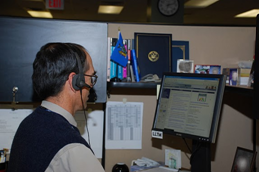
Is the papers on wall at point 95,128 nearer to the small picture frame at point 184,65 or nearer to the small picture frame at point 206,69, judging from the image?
the small picture frame at point 184,65

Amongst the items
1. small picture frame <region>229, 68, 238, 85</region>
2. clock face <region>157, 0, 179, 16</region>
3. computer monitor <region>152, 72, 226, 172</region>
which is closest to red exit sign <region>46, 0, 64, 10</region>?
clock face <region>157, 0, 179, 16</region>

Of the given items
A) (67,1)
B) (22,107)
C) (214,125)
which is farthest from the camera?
(67,1)

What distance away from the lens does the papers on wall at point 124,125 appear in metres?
1.99

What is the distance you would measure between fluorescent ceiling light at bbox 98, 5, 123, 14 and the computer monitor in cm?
525

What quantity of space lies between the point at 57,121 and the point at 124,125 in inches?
37.3

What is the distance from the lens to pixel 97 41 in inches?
68.6

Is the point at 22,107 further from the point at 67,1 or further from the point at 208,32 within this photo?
the point at 67,1

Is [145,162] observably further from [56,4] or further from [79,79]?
[56,4]

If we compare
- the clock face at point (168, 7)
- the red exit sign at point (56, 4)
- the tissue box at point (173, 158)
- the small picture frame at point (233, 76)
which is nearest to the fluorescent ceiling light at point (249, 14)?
the clock face at point (168, 7)

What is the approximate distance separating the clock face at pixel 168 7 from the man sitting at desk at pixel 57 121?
4041mm

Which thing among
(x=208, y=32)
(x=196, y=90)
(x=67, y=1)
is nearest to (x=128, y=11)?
(x=67, y=1)

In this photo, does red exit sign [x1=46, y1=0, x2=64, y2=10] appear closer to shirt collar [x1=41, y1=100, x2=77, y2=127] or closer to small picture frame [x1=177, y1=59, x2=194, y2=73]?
small picture frame [x1=177, y1=59, x2=194, y2=73]

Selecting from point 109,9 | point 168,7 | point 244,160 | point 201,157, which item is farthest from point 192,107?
point 109,9

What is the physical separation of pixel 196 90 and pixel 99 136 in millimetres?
706
